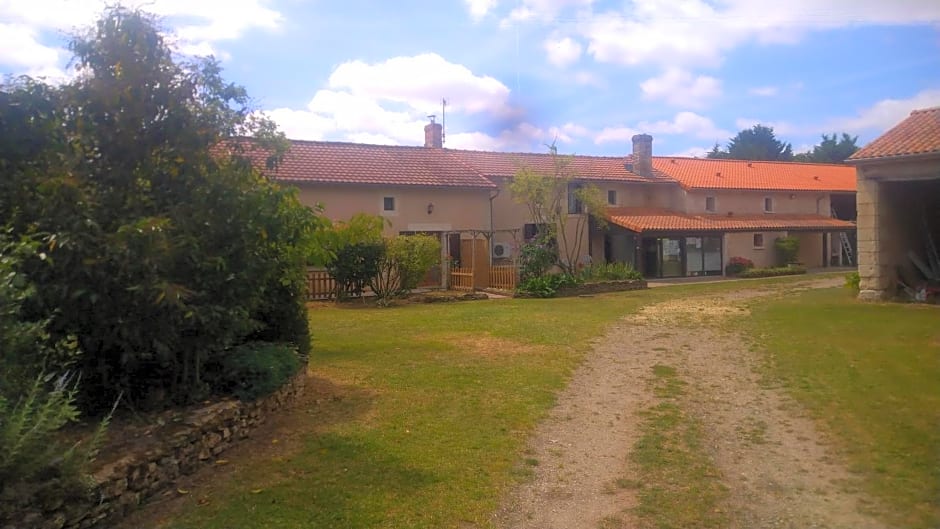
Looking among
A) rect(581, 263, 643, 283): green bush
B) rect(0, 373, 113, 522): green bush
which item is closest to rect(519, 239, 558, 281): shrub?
rect(581, 263, 643, 283): green bush

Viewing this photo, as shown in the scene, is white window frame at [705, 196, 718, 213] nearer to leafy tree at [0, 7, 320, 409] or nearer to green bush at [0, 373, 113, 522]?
leafy tree at [0, 7, 320, 409]

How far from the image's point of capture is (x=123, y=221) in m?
6.23

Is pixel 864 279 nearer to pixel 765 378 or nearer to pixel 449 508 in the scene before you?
pixel 765 378

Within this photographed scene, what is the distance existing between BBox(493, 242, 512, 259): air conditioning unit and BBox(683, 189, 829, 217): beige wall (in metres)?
10.7

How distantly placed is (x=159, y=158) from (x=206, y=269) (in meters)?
1.27

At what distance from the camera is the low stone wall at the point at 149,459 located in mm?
4660

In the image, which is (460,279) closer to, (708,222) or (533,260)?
(533,260)

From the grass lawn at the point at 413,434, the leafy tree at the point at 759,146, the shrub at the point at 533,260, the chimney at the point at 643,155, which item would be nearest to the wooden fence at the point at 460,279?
the shrub at the point at 533,260

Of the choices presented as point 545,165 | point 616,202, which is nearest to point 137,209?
point 545,165

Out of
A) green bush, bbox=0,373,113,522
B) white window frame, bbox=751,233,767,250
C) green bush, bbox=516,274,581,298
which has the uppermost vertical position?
white window frame, bbox=751,233,767,250

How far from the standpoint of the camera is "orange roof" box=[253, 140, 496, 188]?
24969 mm

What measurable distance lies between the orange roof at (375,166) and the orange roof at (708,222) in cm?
696

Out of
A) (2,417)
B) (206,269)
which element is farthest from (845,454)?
(2,417)

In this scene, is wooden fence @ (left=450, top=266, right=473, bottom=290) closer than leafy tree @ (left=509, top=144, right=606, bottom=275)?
Yes
